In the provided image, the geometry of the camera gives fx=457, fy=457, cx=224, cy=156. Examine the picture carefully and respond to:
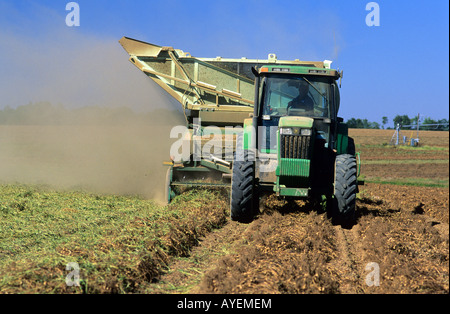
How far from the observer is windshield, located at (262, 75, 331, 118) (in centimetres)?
809

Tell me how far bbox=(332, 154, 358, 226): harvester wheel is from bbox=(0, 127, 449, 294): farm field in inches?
13.6

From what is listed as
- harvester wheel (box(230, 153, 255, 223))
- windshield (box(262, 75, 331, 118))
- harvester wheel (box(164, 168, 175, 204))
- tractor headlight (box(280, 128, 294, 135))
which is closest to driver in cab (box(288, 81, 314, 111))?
windshield (box(262, 75, 331, 118))

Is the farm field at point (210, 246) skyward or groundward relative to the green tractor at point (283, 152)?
groundward

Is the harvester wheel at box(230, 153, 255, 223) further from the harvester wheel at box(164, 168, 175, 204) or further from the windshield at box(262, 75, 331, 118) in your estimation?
the harvester wheel at box(164, 168, 175, 204)

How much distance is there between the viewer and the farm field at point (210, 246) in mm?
4598

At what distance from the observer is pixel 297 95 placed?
26.7 ft

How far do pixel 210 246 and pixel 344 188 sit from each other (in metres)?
2.49

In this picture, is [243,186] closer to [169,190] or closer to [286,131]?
[286,131]

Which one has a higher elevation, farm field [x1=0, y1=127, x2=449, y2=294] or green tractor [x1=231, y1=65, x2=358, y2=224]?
green tractor [x1=231, y1=65, x2=358, y2=224]

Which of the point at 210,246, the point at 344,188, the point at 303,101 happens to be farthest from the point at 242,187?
the point at 303,101

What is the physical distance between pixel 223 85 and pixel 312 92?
3.51 m

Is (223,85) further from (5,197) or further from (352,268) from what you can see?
(352,268)
